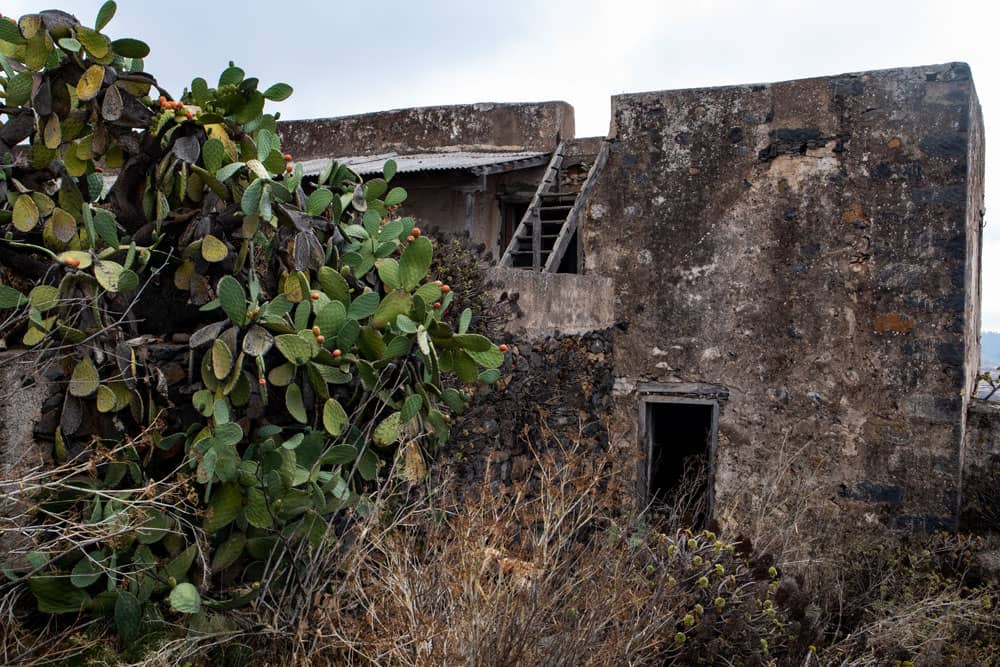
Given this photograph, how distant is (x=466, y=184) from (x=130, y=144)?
6.64 meters

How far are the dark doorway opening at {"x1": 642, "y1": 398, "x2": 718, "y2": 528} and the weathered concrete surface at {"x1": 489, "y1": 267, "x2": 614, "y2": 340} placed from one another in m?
0.96

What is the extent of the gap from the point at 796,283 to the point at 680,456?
292 centimetres

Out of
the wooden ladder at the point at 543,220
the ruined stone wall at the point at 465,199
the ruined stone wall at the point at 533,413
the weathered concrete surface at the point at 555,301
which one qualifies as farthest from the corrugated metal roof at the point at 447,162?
the ruined stone wall at the point at 533,413

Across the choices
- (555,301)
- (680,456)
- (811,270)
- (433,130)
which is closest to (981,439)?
(811,270)

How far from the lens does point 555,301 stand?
6.90 metres

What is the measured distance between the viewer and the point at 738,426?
750cm

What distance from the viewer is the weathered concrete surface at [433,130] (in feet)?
36.7

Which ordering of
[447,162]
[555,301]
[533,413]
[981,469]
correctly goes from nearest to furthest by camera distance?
[533,413]
[555,301]
[981,469]
[447,162]

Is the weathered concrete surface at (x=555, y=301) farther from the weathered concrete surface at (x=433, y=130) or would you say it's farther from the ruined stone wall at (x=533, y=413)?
the weathered concrete surface at (x=433, y=130)

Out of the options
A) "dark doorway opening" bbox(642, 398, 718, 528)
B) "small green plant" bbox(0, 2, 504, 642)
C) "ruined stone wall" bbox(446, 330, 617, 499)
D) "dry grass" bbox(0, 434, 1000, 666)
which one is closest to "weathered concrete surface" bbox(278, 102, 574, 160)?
"dark doorway opening" bbox(642, 398, 718, 528)

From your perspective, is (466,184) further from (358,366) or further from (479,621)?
(479,621)

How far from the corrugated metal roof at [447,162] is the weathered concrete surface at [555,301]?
2.83 metres

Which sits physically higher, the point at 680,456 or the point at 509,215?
the point at 509,215

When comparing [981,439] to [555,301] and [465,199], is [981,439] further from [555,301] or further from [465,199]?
[465,199]
